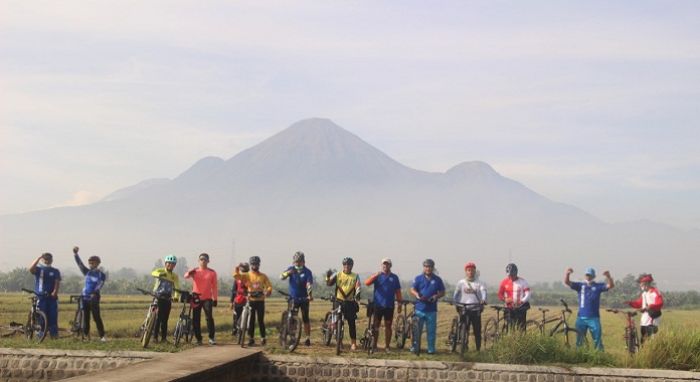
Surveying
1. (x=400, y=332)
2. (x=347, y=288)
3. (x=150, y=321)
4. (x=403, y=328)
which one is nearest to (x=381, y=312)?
(x=347, y=288)

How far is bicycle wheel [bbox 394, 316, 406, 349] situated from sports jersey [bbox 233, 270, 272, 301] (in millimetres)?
3604

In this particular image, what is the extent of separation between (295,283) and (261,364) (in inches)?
78.5

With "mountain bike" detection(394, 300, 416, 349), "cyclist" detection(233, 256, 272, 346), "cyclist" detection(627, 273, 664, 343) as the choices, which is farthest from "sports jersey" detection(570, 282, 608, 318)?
"cyclist" detection(233, 256, 272, 346)

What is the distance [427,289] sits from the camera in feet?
64.2

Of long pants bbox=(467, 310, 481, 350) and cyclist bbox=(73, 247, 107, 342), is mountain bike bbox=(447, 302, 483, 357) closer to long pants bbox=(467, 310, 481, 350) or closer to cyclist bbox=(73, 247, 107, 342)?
long pants bbox=(467, 310, 481, 350)

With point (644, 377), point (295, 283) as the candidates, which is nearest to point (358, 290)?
point (295, 283)

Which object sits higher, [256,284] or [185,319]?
[256,284]

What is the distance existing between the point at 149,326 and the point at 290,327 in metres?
3.03

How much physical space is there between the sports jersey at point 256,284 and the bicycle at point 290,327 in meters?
0.42

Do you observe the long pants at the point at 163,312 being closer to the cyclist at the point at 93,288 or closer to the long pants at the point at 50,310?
the cyclist at the point at 93,288

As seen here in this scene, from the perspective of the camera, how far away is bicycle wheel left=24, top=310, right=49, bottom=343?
20.3m

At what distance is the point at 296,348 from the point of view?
774 inches

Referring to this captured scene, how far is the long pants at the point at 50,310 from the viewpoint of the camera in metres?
20.5

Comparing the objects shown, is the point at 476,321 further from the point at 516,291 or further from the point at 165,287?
the point at 165,287
